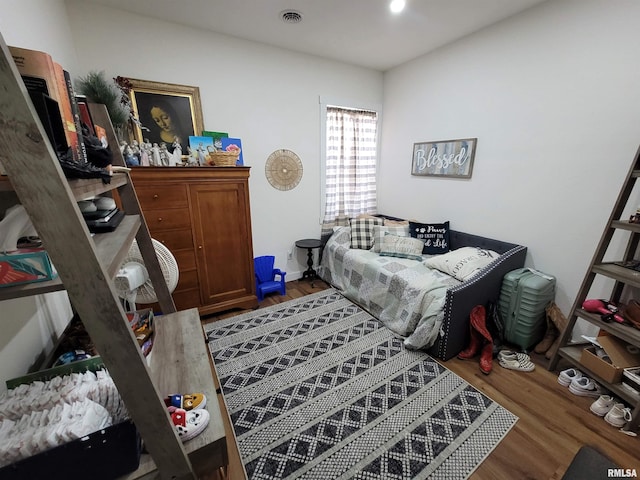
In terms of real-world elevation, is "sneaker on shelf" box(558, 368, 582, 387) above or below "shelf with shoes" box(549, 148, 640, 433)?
below

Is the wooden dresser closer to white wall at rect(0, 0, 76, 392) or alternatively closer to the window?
white wall at rect(0, 0, 76, 392)

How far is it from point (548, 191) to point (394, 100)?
2117mm

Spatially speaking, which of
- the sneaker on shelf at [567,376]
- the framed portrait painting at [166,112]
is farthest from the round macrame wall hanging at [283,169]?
the sneaker on shelf at [567,376]

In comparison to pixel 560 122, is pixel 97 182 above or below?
below

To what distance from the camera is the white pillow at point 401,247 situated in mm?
2930

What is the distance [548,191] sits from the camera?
7.16 ft

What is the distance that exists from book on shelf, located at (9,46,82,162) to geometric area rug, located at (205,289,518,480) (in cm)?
162

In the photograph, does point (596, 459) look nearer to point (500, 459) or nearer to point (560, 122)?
point (500, 459)

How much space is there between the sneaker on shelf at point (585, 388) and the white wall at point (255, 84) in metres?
2.74

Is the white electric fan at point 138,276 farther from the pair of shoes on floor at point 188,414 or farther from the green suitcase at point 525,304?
the green suitcase at point 525,304

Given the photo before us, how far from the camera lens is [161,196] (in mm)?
2178

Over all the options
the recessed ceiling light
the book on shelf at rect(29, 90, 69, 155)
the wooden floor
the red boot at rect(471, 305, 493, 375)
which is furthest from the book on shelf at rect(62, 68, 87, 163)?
the red boot at rect(471, 305, 493, 375)

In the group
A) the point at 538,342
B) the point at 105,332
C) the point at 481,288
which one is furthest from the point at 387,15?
the point at 538,342

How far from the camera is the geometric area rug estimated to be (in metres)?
1.36
